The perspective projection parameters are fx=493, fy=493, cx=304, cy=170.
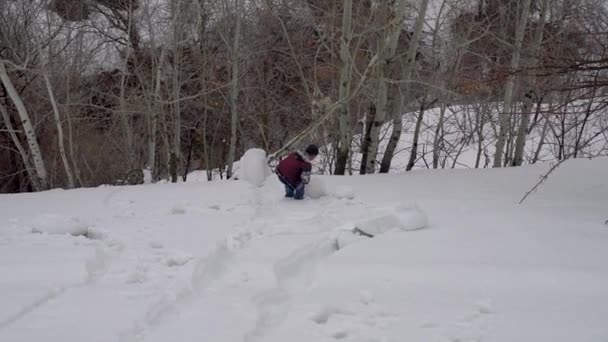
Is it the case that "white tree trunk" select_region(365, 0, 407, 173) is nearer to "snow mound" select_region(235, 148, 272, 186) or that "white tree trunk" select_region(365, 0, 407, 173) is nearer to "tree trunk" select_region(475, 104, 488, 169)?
"snow mound" select_region(235, 148, 272, 186)

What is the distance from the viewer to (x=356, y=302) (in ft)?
11.9

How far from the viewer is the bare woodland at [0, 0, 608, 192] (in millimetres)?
11203

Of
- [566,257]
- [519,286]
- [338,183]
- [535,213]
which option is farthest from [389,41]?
[519,286]

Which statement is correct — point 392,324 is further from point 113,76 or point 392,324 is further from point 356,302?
point 113,76

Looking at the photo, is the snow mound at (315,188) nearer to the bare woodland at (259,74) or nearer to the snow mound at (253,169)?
the snow mound at (253,169)

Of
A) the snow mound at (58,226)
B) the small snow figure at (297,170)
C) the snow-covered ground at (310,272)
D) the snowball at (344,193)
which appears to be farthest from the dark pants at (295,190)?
the snow mound at (58,226)

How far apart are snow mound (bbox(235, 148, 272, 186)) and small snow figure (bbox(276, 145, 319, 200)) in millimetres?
1438

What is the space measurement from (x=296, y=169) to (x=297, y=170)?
0.03 meters

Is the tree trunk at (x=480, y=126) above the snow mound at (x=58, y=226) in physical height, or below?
above

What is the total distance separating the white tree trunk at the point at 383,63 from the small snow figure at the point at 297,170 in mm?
2811

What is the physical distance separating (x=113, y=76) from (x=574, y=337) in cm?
1582

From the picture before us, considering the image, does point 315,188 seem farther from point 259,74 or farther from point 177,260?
point 259,74

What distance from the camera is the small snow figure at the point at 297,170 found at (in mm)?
7801

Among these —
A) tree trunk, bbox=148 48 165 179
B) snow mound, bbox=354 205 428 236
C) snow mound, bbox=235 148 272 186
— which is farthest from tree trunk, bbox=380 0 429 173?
tree trunk, bbox=148 48 165 179
